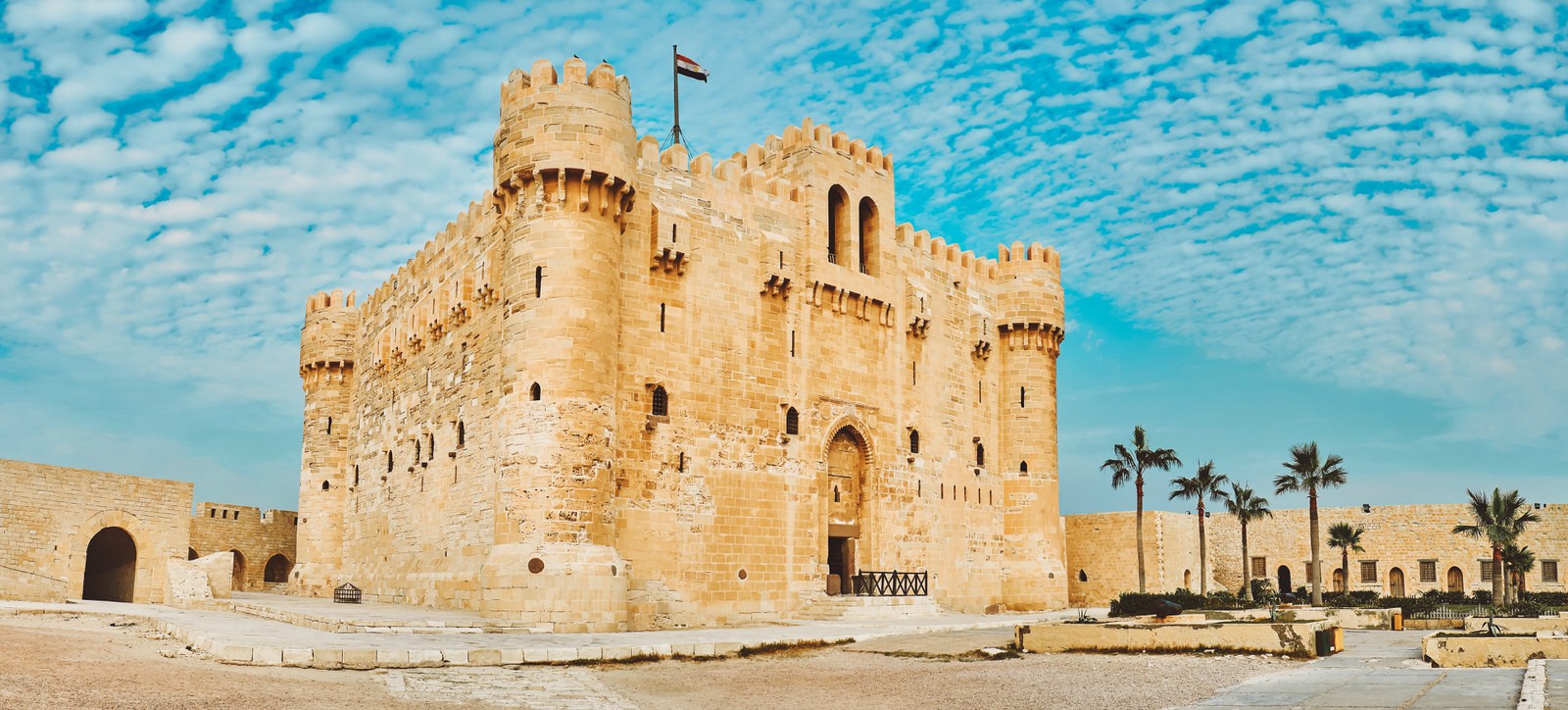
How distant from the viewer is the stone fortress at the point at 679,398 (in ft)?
69.4

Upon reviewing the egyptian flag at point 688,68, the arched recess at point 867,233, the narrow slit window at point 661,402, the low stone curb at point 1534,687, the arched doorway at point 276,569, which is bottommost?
the arched doorway at point 276,569

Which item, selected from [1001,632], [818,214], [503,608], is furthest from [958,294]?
[503,608]

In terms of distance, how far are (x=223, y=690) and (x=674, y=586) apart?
12360mm

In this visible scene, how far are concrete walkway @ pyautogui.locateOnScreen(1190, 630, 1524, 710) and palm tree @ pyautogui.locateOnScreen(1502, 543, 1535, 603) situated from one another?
26.2 meters

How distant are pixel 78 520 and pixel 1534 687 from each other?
27860mm

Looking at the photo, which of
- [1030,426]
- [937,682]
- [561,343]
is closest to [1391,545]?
[1030,426]

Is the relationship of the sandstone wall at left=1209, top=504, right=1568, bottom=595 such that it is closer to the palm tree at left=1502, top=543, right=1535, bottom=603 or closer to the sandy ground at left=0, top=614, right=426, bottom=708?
the palm tree at left=1502, top=543, right=1535, bottom=603

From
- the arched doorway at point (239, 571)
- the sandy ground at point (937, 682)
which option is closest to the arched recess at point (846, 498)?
the sandy ground at point (937, 682)

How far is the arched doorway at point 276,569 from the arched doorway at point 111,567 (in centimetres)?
553

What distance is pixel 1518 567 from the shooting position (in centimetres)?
3712

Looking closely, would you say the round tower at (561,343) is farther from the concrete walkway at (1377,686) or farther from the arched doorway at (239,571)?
the arched doorway at (239,571)

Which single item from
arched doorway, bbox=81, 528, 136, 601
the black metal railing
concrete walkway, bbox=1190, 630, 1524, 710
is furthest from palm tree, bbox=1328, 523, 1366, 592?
arched doorway, bbox=81, 528, 136, 601

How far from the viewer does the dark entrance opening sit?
27.1 m

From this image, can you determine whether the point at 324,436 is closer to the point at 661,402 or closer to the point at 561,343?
the point at 661,402
